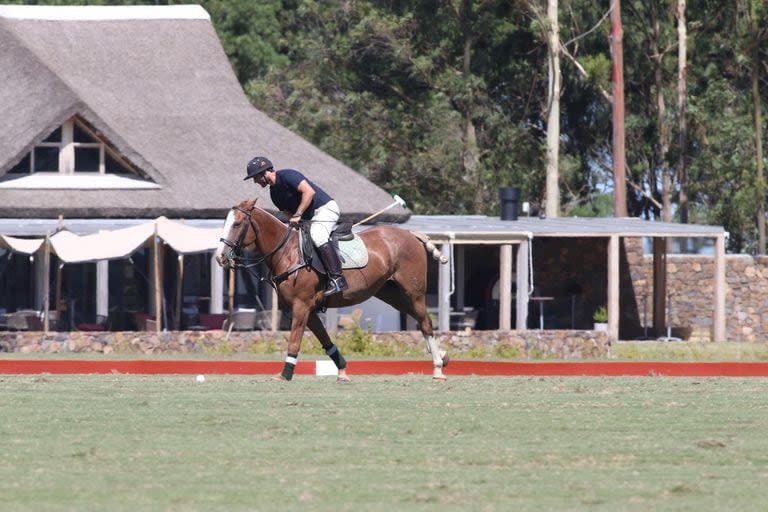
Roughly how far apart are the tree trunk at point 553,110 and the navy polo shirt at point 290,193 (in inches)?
971

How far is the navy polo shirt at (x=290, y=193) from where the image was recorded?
1642 centimetres

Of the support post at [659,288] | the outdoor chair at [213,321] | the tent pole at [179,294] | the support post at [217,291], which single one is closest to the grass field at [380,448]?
the outdoor chair at [213,321]

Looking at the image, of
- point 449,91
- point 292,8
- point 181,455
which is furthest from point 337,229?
point 292,8

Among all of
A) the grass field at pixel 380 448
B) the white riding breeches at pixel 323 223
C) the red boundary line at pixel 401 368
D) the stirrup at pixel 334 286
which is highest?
the white riding breeches at pixel 323 223

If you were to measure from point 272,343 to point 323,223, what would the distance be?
10066mm

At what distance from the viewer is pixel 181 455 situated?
10.5 m

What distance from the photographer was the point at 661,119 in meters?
44.8

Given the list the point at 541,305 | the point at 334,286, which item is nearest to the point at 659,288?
the point at 541,305

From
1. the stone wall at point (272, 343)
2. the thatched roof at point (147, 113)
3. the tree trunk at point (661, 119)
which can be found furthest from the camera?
the tree trunk at point (661, 119)

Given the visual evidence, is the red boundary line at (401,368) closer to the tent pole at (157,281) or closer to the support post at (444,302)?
the tent pole at (157,281)

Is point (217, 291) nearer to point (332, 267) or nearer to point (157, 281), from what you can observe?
point (157, 281)

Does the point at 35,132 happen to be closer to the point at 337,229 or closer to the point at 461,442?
the point at 337,229

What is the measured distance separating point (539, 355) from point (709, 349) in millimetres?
3357

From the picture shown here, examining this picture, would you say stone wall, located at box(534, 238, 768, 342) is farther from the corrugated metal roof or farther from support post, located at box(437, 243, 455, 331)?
support post, located at box(437, 243, 455, 331)
